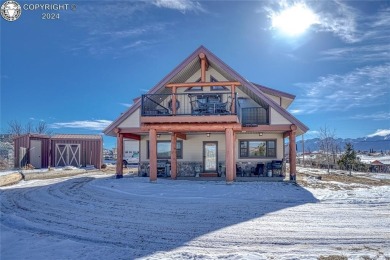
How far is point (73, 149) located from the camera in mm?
28031

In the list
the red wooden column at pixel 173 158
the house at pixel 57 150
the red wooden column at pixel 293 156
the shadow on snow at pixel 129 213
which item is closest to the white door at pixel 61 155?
the house at pixel 57 150

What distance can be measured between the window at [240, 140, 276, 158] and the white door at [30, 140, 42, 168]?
64.3 ft

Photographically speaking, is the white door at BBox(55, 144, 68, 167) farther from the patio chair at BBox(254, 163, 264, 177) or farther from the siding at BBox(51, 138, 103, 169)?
the patio chair at BBox(254, 163, 264, 177)

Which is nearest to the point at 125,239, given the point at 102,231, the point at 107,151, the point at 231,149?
the point at 102,231

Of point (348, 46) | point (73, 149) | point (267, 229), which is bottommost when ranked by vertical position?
point (267, 229)

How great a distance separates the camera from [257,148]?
17641 millimetres

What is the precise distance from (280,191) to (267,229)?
212 inches

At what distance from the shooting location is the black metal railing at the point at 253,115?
16609 mm

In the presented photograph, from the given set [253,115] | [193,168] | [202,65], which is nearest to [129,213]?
[193,168]

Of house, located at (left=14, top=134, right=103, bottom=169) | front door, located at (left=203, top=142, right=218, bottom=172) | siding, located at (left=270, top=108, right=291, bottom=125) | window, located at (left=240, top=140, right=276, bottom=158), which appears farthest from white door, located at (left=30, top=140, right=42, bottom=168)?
siding, located at (left=270, top=108, right=291, bottom=125)

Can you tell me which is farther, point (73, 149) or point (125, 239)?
point (73, 149)

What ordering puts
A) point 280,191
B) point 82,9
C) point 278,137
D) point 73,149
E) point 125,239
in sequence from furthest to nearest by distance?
point 73,149 < point 278,137 < point 82,9 < point 280,191 < point 125,239

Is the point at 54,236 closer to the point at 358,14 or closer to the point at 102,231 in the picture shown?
the point at 102,231

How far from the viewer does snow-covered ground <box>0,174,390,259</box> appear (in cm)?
510
